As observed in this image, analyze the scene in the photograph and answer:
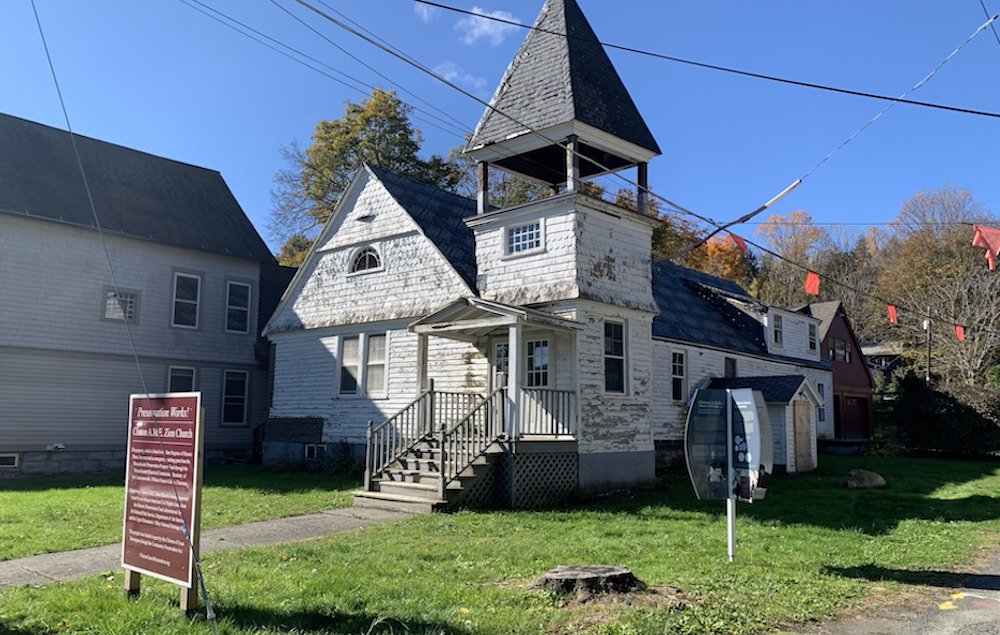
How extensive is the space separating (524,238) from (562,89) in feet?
10.6

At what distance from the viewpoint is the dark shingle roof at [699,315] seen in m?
21.4

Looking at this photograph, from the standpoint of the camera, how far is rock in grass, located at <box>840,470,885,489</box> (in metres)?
17.5

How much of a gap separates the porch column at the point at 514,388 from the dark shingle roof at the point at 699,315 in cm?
679

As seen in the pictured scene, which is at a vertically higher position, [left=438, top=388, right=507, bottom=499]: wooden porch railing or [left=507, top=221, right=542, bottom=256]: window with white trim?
[left=507, top=221, right=542, bottom=256]: window with white trim

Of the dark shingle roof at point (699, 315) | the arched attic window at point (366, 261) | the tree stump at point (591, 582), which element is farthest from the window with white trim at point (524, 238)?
the tree stump at point (591, 582)

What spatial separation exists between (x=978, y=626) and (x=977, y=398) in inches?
1035

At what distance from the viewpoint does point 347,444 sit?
18.9 metres

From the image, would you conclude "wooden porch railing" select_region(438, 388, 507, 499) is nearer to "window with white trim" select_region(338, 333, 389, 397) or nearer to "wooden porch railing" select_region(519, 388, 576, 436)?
"wooden porch railing" select_region(519, 388, 576, 436)

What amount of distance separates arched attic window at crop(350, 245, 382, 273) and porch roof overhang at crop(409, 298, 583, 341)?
4.11m

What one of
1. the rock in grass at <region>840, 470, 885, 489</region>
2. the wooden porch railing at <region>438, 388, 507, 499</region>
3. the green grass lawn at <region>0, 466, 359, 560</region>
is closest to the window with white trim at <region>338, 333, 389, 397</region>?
the green grass lawn at <region>0, 466, 359, 560</region>

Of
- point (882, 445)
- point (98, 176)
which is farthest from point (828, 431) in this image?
point (98, 176)

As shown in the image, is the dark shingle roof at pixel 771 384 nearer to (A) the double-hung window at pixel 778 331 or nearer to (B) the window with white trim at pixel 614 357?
(A) the double-hung window at pixel 778 331

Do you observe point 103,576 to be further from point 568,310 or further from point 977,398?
point 977,398

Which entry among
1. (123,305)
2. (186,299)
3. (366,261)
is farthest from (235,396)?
(366,261)
